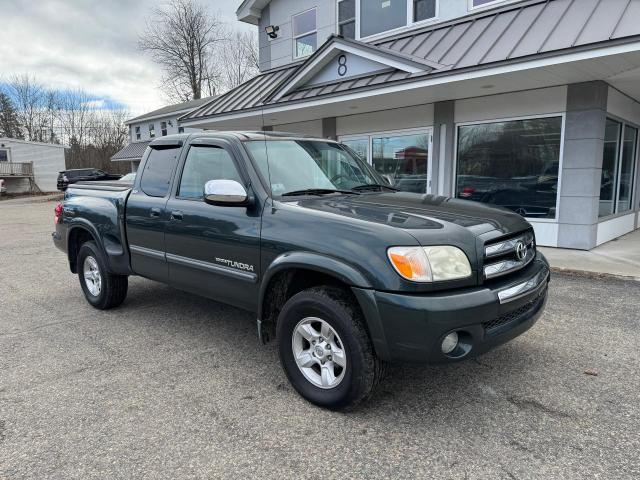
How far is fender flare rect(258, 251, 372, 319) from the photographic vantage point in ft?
8.89

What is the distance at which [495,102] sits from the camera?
8.81 m

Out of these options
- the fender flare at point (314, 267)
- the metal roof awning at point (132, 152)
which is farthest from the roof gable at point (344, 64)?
the metal roof awning at point (132, 152)

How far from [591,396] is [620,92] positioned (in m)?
7.65

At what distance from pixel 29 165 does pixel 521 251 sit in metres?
40.0

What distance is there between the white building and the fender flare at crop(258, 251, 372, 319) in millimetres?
5632

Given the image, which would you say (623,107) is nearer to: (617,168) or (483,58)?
(617,168)

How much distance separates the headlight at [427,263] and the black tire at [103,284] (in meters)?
3.60

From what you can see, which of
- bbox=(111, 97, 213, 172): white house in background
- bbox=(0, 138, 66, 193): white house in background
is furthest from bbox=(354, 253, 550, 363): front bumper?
bbox=(0, 138, 66, 193): white house in background

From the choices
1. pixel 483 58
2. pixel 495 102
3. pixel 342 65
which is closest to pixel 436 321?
pixel 483 58

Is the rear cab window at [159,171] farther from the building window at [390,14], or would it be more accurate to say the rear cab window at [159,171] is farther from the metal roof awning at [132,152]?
the metal roof awning at [132,152]

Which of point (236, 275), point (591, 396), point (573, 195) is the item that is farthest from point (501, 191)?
point (236, 275)

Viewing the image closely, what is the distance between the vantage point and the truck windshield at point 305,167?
11.8 ft

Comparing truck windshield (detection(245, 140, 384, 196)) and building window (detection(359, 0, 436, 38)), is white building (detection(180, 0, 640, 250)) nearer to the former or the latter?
building window (detection(359, 0, 436, 38))

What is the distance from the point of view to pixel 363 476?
2352 mm
